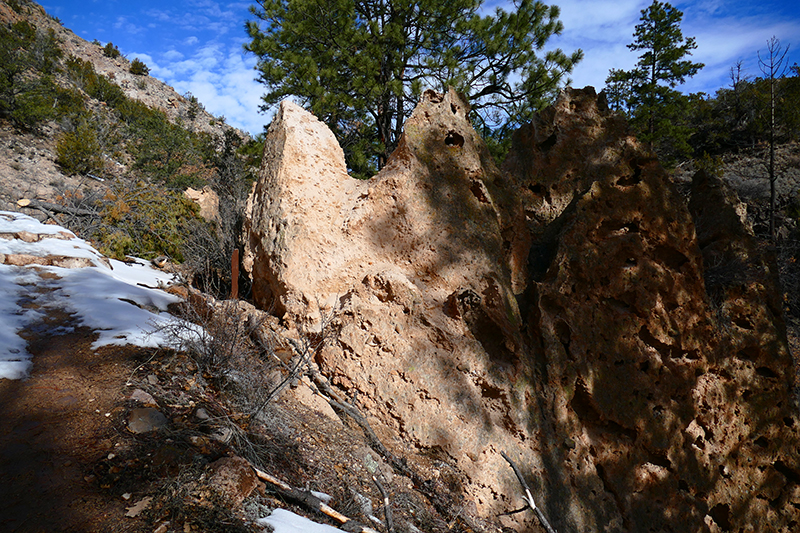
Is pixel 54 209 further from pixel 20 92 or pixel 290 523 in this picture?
A: pixel 20 92

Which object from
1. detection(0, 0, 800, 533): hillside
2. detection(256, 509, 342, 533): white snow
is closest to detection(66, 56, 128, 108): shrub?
detection(0, 0, 800, 533): hillside

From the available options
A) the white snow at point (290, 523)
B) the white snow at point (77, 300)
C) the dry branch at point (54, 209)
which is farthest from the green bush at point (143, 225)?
the white snow at point (290, 523)

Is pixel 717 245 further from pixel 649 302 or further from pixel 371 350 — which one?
pixel 371 350

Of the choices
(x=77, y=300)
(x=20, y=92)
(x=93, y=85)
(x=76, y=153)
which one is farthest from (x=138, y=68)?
(x=77, y=300)

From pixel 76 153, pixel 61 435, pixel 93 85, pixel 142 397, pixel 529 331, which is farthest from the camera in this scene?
pixel 93 85

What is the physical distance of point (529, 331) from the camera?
159 inches

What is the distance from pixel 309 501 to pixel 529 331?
2495 mm

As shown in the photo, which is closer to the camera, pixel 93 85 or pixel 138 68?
pixel 93 85

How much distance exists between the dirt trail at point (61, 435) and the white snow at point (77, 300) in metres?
0.13

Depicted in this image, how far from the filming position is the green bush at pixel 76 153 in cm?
1413

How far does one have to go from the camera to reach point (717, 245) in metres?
5.30

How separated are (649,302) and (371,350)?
8.85 ft

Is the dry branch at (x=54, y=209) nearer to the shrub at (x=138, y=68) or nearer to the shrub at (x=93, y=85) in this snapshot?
the shrub at (x=93, y=85)

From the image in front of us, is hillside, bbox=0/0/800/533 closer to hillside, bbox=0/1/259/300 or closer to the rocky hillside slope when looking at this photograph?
hillside, bbox=0/1/259/300
